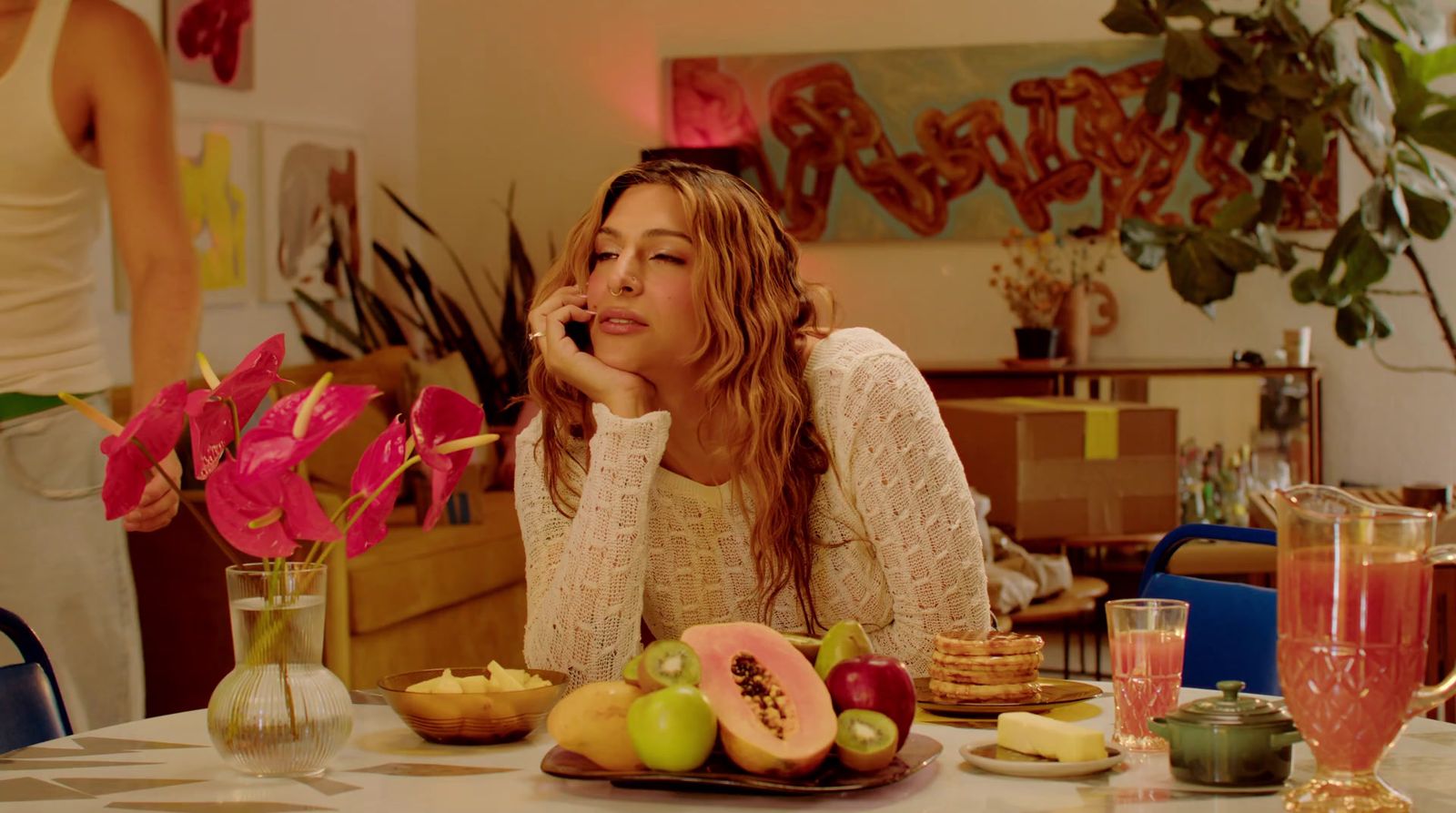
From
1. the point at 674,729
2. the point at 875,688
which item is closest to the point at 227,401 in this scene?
the point at 674,729

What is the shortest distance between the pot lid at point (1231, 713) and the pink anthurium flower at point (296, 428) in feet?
2.24

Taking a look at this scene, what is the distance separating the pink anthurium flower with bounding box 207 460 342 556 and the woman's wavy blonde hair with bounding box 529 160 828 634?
743mm

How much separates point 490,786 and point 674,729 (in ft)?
0.58

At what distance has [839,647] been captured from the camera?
1.37 meters

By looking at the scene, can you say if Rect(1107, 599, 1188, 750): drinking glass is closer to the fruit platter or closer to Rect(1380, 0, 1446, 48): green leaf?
the fruit platter

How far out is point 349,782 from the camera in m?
1.34

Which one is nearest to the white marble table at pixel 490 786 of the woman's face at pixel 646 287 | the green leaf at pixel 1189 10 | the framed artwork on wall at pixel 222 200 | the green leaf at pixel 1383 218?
the woman's face at pixel 646 287

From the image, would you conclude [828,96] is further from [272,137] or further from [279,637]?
[279,637]

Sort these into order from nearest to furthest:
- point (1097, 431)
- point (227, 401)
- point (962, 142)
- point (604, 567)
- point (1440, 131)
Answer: point (227, 401) → point (604, 567) → point (1097, 431) → point (1440, 131) → point (962, 142)

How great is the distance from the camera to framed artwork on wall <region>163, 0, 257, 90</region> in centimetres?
531

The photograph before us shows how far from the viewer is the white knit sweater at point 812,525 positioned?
6.13 ft

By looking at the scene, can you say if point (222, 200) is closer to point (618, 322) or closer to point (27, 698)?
point (618, 322)

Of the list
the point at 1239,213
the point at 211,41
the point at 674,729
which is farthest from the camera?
the point at 211,41

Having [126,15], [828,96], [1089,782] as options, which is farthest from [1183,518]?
[1089,782]
